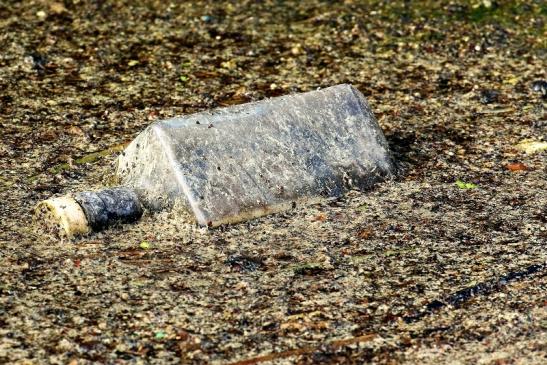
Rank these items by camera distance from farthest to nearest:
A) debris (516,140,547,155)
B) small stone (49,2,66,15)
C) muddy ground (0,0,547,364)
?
small stone (49,2,66,15)
debris (516,140,547,155)
muddy ground (0,0,547,364)

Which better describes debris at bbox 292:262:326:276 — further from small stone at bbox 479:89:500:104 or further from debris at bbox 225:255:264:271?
small stone at bbox 479:89:500:104

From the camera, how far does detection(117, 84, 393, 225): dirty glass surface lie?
3.92 meters

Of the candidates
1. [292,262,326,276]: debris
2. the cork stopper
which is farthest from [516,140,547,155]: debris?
the cork stopper

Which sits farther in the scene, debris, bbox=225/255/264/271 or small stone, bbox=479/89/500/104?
small stone, bbox=479/89/500/104

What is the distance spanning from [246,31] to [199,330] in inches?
129

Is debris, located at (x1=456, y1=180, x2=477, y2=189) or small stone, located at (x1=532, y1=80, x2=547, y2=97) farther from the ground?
small stone, located at (x1=532, y1=80, x2=547, y2=97)

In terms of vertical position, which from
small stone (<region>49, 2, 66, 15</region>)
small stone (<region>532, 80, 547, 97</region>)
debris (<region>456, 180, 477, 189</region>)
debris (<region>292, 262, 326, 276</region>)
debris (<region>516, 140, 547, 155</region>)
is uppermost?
small stone (<region>49, 2, 66, 15</region>)

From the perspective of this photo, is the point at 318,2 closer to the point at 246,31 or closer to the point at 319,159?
the point at 246,31

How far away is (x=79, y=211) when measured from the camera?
380cm

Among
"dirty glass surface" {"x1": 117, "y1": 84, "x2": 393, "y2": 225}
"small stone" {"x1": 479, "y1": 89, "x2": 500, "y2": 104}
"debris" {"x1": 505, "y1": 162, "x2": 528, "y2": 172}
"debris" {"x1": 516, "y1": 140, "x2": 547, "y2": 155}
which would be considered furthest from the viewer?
"small stone" {"x1": 479, "y1": 89, "x2": 500, "y2": 104}

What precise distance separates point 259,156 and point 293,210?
0.24 m

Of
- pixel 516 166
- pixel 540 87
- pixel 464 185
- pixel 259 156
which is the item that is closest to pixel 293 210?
pixel 259 156

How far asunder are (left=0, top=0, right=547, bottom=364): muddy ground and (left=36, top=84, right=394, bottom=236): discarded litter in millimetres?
77

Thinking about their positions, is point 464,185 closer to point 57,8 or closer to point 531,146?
point 531,146
